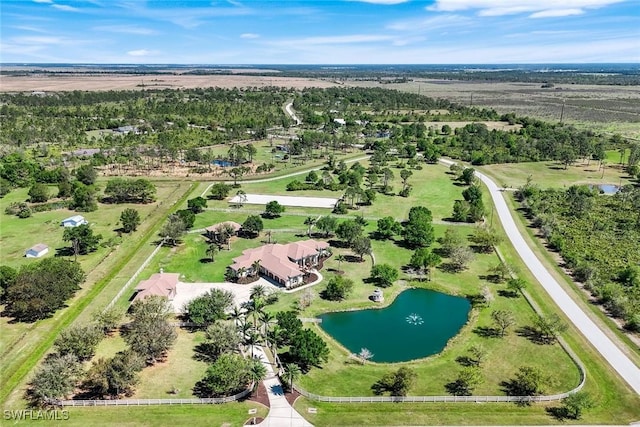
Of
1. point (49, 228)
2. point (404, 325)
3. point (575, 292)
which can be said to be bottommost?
point (404, 325)

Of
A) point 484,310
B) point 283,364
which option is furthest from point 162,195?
point 484,310

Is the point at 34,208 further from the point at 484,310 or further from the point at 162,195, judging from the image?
the point at 484,310

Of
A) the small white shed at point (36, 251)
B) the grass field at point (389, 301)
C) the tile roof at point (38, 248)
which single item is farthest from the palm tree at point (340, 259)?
the tile roof at point (38, 248)

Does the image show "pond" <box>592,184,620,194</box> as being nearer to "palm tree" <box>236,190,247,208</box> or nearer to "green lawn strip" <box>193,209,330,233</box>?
"green lawn strip" <box>193,209,330,233</box>

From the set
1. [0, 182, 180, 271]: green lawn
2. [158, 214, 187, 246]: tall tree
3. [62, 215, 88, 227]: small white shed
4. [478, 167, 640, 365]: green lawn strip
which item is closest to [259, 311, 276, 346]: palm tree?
[158, 214, 187, 246]: tall tree

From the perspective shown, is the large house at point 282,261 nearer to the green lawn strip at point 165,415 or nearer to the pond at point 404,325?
the pond at point 404,325

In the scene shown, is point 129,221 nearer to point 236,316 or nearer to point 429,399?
point 236,316

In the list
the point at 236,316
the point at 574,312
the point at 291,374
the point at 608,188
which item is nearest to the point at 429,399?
the point at 291,374
